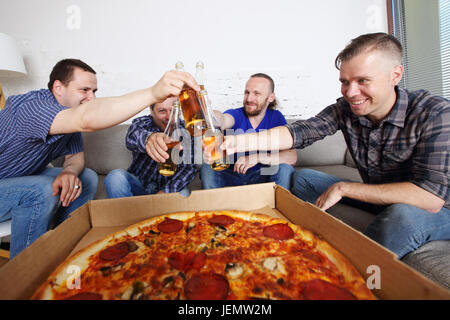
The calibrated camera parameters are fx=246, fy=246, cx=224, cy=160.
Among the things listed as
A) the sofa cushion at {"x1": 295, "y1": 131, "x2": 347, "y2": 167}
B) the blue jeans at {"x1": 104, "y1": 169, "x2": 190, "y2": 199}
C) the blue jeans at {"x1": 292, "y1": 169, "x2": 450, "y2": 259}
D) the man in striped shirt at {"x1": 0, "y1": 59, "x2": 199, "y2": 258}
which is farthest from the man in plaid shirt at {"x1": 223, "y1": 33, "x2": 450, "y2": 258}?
the sofa cushion at {"x1": 295, "y1": 131, "x2": 347, "y2": 167}

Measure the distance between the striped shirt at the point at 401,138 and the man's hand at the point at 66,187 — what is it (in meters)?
1.29

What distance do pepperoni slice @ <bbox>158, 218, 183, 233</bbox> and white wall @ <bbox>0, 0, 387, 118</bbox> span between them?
228 centimetres

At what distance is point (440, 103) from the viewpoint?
3.49 ft

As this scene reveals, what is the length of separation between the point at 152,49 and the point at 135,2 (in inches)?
21.0

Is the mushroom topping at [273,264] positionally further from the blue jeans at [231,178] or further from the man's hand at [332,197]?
the blue jeans at [231,178]

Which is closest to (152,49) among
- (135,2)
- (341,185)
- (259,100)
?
(135,2)

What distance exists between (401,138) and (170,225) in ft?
3.70

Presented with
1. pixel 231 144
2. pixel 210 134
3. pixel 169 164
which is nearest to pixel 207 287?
pixel 210 134

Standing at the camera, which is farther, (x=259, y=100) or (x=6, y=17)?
(x=6, y=17)

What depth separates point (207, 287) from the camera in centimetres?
62

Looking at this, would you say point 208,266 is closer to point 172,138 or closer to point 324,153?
point 172,138

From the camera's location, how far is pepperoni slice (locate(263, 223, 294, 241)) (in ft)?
2.79

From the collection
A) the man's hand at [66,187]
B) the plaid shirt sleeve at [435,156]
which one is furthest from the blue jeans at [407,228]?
the man's hand at [66,187]
